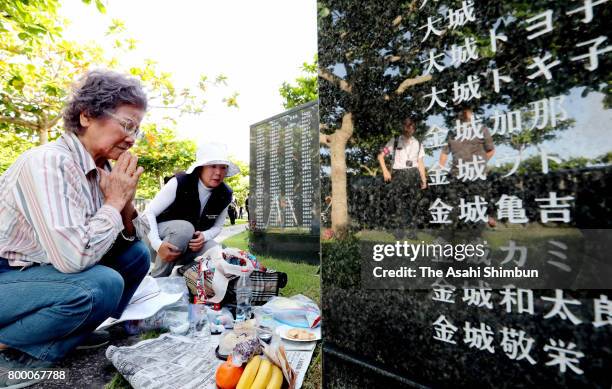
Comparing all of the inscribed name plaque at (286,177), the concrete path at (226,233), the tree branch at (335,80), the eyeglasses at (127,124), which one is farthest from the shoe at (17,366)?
the concrete path at (226,233)

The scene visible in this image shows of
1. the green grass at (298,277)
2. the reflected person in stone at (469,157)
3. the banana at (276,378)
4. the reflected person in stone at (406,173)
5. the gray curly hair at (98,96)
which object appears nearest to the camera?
the reflected person in stone at (469,157)

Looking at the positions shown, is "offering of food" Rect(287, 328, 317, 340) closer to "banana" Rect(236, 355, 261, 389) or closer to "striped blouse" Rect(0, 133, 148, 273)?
"banana" Rect(236, 355, 261, 389)

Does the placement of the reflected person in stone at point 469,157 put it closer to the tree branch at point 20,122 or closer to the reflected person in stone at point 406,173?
the reflected person in stone at point 406,173

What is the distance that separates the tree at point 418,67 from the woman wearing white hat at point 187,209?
210cm

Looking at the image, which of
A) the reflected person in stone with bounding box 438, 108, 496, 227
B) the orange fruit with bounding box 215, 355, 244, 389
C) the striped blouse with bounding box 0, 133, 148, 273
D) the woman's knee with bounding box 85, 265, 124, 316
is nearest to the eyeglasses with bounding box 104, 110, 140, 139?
the striped blouse with bounding box 0, 133, 148, 273

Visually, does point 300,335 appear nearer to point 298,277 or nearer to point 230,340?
point 230,340

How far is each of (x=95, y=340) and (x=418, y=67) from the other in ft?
7.86

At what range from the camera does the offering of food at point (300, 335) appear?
213 cm

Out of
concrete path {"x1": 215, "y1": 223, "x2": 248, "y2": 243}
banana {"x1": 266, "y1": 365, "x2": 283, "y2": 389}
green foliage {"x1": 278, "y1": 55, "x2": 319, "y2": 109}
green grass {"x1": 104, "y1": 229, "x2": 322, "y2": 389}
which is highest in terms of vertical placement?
green foliage {"x1": 278, "y1": 55, "x2": 319, "y2": 109}

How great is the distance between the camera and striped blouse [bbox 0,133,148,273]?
63.3 inches

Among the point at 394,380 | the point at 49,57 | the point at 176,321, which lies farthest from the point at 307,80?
the point at 394,380

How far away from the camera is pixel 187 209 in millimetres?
3637

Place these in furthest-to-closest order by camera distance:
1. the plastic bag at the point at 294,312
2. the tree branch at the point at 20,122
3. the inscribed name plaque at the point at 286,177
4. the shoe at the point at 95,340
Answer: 1. the tree branch at the point at 20,122
2. the inscribed name plaque at the point at 286,177
3. the plastic bag at the point at 294,312
4. the shoe at the point at 95,340

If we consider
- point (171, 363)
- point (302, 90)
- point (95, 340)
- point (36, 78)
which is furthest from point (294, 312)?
point (302, 90)
